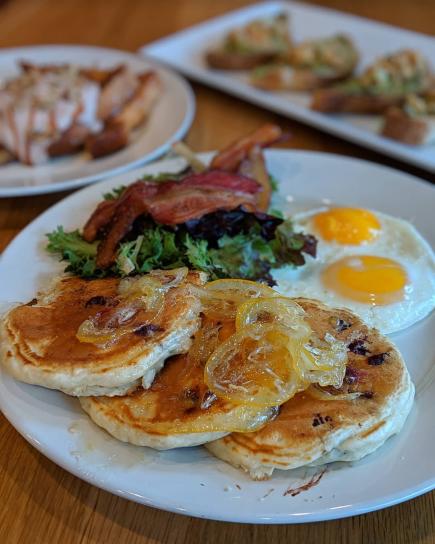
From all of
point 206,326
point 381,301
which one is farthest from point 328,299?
point 206,326

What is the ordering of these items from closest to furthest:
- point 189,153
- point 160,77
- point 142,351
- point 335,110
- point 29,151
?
1. point 142,351
2. point 189,153
3. point 29,151
4. point 335,110
5. point 160,77

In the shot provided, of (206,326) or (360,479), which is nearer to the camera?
(360,479)

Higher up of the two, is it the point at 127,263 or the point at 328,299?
the point at 127,263

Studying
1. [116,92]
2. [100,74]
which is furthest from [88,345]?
[100,74]

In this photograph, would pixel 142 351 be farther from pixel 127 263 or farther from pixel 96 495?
pixel 127 263

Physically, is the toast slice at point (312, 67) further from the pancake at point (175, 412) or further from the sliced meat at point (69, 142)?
the pancake at point (175, 412)

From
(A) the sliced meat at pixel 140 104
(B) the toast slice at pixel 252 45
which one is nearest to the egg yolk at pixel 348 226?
(A) the sliced meat at pixel 140 104

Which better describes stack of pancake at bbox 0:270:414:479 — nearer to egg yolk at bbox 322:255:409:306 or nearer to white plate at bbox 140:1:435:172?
egg yolk at bbox 322:255:409:306
